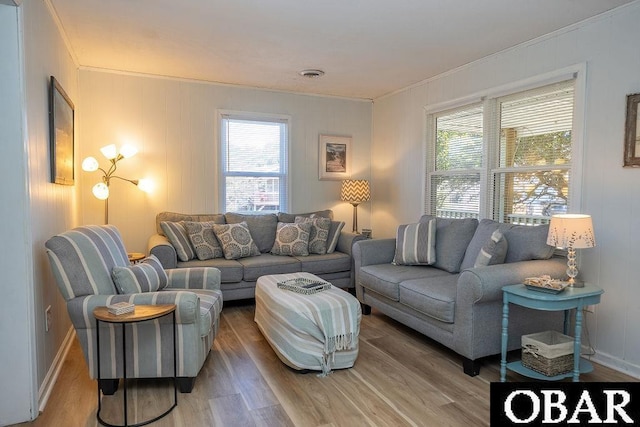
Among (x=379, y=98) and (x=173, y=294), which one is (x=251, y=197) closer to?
(x=379, y=98)

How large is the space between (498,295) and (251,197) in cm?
313

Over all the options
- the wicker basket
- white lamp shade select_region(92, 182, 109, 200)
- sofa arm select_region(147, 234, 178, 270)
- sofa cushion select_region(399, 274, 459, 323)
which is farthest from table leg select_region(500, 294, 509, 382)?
white lamp shade select_region(92, 182, 109, 200)

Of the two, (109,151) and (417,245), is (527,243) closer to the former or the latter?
(417,245)

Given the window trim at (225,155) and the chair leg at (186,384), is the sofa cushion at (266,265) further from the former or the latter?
the chair leg at (186,384)

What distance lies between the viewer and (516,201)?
3.59 m

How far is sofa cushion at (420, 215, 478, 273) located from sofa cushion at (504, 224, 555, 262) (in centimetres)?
41

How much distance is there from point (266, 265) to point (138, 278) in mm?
1698

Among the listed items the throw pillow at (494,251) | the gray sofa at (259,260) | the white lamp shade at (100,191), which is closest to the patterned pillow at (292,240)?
the gray sofa at (259,260)

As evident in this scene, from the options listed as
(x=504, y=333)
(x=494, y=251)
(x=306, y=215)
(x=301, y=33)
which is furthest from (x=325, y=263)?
(x=301, y=33)

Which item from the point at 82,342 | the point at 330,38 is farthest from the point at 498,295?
the point at 82,342

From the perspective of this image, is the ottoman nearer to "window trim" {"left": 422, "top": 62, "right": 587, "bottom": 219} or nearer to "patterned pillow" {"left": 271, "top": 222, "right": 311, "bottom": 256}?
"patterned pillow" {"left": 271, "top": 222, "right": 311, "bottom": 256}

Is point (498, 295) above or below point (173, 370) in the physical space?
above

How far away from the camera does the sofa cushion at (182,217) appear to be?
14.3ft

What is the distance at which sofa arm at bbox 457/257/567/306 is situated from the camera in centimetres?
256
